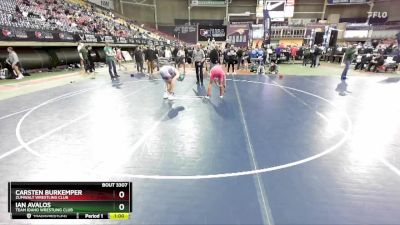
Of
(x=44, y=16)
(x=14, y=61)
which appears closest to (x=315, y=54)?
(x=14, y=61)

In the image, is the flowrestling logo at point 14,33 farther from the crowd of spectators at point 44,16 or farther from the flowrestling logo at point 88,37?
the flowrestling logo at point 88,37

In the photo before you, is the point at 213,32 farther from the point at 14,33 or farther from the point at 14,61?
the point at 14,61

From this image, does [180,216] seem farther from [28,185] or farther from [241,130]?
[241,130]

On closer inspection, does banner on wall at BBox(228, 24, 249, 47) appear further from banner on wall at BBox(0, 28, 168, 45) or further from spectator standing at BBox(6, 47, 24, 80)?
spectator standing at BBox(6, 47, 24, 80)

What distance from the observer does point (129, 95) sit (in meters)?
10.7

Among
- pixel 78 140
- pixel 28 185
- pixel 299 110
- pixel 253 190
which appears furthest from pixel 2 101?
pixel 299 110

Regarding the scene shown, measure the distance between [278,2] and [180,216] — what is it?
34.9 metres
